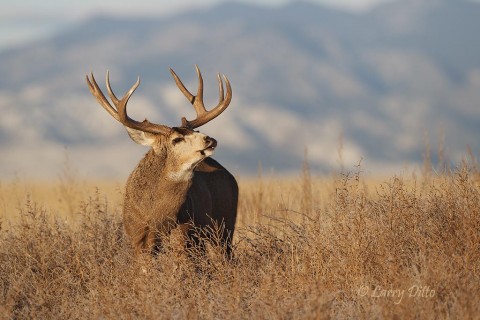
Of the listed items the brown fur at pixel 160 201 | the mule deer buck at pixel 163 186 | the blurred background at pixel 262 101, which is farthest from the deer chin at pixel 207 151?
the blurred background at pixel 262 101

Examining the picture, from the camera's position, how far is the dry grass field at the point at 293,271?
7.01m

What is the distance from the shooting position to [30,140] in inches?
4695

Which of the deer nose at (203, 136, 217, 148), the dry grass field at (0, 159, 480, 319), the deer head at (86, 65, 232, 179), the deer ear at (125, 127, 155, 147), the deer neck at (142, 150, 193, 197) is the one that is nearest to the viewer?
the dry grass field at (0, 159, 480, 319)

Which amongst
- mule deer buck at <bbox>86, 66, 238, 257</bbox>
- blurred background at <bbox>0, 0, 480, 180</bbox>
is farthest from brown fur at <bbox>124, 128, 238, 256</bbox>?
blurred background at <bbox>0, 0, 480, 180</bbox>

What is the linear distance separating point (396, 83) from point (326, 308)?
16655 cm

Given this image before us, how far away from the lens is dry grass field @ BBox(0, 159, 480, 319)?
276 inches

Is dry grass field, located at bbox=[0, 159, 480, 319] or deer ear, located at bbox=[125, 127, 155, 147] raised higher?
deer ear, located at bbox=[125, 127, 155, 147]

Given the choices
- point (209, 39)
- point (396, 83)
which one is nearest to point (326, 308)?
point (396, 83)

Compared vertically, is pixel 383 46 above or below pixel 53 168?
above

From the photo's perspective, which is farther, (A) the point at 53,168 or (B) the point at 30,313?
(A) the point at 53,168

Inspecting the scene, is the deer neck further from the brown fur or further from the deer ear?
the deer ear

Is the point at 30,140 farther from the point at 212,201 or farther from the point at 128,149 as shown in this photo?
the point at 212,201

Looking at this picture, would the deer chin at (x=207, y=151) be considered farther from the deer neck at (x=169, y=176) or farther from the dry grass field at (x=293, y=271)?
the dry grass field at (x=293, y=271)

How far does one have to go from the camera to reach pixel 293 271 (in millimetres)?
7891
